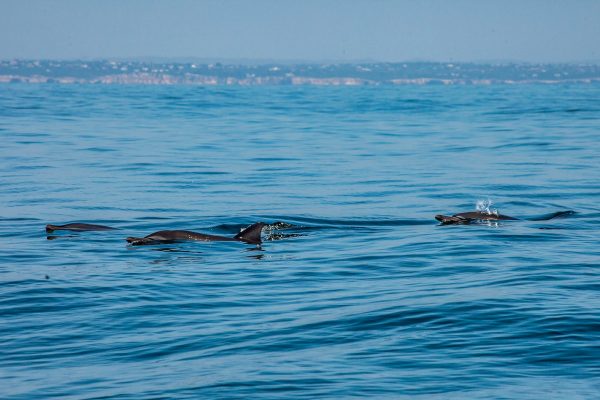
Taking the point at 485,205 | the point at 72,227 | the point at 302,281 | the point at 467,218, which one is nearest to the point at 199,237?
the point at 72,227

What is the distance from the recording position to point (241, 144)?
45750mm

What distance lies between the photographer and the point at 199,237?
64.5 feet

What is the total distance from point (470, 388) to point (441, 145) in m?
35.0

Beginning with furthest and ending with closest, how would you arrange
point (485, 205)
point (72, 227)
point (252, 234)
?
1. point (485, 205)
2. point (72, 227)
3. point (252, 234)

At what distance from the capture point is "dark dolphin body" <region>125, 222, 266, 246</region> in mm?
19219

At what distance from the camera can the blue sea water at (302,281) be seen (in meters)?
11.0

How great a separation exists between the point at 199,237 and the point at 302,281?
3974 mm

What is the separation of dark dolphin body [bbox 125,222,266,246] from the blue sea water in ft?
A: 0.70

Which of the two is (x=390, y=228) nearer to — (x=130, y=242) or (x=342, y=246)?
(x=342, y=246)

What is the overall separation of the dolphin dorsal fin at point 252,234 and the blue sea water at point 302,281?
0.23m

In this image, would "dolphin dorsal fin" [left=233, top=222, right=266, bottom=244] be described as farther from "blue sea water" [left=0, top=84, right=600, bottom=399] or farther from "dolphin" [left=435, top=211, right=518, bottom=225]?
"dolphin" [left=435, top=211, right=518, bottom=225]

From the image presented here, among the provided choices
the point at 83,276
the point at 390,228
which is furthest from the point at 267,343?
the point at 390,228

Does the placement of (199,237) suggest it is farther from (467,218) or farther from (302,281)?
(467,218)

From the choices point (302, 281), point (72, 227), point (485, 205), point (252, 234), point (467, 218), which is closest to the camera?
point (302, 281)
